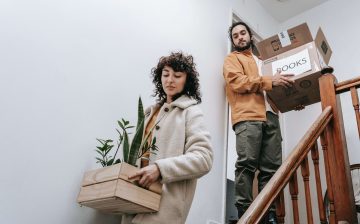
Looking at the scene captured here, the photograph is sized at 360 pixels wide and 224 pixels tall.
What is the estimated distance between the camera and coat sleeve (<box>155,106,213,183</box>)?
4.99 ft

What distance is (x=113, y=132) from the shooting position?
2146 mm

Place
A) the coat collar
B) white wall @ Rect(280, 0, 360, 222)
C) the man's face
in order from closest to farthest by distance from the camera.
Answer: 1. the coat collar
2. the man's face
3. white wall @ Rect(280, 0, 360, 222)


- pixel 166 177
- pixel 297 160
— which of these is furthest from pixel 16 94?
pixel 297 160

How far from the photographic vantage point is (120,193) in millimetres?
1459

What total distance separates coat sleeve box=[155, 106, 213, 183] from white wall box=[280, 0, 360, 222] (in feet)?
6.69

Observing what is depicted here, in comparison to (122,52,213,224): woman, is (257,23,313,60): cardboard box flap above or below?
above

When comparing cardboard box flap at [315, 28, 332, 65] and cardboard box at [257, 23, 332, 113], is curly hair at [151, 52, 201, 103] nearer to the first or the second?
cardboard box at [257, 23, 332, 113]

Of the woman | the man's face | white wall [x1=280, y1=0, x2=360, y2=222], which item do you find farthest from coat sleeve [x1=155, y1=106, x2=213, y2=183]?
white wall [x1=280, y1=0, x2=360, y2=222]

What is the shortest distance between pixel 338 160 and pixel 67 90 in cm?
154

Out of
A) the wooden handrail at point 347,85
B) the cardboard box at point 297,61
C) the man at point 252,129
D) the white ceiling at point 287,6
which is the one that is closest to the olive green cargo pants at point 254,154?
the man at point 252,129

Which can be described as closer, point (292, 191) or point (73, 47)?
point (292, 191)

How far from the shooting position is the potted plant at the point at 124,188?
4.85 feet

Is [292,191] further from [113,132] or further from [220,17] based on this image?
[220,17]

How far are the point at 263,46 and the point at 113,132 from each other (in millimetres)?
1341
